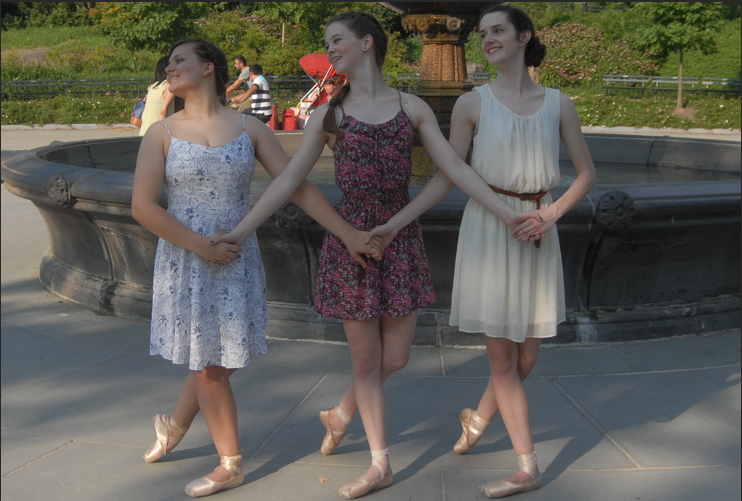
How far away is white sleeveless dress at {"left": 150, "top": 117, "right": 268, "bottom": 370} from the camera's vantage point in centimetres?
314

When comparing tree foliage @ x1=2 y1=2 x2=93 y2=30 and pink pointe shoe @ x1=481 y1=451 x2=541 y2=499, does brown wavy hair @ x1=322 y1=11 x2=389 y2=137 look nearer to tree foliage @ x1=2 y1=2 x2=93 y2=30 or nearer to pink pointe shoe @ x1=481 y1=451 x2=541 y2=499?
pink pointe shoe @ x1=481 y1=451 x2=541 y2=499

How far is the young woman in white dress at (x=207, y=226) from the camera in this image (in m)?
3.10

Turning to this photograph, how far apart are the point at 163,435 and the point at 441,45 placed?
531 centimetres

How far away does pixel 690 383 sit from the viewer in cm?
439

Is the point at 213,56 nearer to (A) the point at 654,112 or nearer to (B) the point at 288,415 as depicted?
(B) the point at 288,415

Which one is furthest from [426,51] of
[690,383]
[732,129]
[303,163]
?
[732,129]

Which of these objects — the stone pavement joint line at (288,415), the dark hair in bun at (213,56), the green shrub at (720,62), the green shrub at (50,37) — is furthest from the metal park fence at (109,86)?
the dark hair in bun at (213,56)

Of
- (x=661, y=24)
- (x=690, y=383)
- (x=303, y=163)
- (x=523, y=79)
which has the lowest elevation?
(x=690, y=383)

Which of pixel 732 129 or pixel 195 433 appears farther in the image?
pixel 732 129

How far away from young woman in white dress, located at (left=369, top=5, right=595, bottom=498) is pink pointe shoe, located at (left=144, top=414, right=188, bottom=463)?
124 cm

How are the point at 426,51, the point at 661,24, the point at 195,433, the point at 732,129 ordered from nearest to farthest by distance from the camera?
the point at 195,433 < the point at 426,51 < the point at 732,129 < the point at 661,24

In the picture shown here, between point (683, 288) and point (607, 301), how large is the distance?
1.75 feet

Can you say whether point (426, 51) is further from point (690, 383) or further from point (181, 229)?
point (181, 229)

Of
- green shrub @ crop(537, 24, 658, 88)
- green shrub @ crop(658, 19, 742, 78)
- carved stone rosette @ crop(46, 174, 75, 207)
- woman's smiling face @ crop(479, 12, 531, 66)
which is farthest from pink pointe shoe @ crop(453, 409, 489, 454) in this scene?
green shrub @ crop(658, 19, 742, 78)
